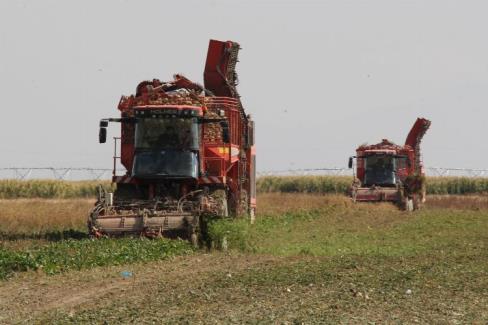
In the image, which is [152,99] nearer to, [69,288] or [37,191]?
→ [69,288]

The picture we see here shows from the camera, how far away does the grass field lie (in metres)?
10.6

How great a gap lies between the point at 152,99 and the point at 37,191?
34.9 metres

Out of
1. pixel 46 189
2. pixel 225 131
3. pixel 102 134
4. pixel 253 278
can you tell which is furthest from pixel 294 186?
pixel 253 278

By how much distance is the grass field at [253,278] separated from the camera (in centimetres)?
1059

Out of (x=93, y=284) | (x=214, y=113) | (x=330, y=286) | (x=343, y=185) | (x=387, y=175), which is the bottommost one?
(x=93, y=284)

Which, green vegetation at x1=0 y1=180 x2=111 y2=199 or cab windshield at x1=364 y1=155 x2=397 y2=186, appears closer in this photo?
cab windshield at x1=364 y1=155 x2=397 y2=186

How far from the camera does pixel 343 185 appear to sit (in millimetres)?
64688

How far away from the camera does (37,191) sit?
55500 millimetres

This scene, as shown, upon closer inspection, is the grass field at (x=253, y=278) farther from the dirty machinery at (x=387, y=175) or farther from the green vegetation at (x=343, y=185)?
the green vegetation at (x=343, y=185)

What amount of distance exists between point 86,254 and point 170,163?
587 cm

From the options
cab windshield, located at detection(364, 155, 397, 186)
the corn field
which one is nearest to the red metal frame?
cab windshield, located at detection(364, 155, 397, 186)

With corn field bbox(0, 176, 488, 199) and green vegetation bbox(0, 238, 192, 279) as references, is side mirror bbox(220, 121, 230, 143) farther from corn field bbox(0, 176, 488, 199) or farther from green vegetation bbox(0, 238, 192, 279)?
corn field bbox(0, 176, 488, 199)

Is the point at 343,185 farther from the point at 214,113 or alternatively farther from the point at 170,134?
the point at 170,134

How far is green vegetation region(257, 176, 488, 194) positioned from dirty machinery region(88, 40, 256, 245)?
138 feet
